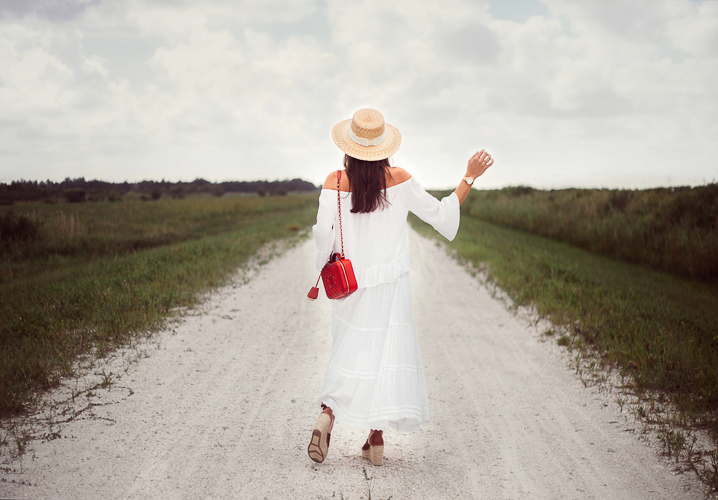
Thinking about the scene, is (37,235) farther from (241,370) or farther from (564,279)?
(564,279)

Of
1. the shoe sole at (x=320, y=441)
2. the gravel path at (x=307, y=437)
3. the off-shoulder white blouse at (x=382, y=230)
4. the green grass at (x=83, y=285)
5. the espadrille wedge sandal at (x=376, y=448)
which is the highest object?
the off-shoulder white blouse at (x=382, y=230)

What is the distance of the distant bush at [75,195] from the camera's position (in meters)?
9.78

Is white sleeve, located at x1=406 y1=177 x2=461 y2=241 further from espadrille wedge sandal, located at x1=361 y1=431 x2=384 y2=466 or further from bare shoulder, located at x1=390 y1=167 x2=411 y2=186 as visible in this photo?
espadrille wedge sandal, located at x1=361 y1=431 x2=384 y2=466

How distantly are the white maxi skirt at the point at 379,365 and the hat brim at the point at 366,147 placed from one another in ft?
2.88

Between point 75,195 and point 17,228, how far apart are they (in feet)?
5.46

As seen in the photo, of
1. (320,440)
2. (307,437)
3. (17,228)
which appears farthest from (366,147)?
(17,228)

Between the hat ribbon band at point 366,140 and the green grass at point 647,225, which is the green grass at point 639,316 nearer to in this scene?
the green grass at point 647,225

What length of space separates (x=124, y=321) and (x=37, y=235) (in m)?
5.61

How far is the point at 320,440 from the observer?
2799 millimetres

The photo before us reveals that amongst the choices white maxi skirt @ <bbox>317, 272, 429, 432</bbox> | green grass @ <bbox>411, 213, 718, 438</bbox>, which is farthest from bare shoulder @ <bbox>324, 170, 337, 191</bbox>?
green grass @ <bbox>411, 213, 718, 438</bbox>

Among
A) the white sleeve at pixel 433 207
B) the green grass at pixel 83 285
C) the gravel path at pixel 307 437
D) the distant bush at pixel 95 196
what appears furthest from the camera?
the distant bush at pixel 95 196

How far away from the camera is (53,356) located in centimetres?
430

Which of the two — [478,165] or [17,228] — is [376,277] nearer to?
[478,165]

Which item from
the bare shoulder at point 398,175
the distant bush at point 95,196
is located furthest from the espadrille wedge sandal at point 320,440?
the distant bush at point 95,196
